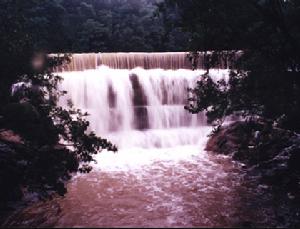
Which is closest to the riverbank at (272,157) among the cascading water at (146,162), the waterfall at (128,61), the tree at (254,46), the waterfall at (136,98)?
the cascading water at (146,162)

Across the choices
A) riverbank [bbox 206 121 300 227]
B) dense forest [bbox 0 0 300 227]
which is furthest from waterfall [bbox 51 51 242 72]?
dense forest [bbox 0 0 300 227]

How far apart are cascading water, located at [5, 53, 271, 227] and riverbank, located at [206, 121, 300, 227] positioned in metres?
0.68

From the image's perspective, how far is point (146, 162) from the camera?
19.5m

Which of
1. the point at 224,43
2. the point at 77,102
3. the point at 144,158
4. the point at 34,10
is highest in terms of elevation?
the point at 34,10

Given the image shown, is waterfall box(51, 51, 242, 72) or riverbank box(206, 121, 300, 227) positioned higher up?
waterfall box(51, 51, 242, 72)

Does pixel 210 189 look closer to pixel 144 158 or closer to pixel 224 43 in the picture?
pixel 224 43

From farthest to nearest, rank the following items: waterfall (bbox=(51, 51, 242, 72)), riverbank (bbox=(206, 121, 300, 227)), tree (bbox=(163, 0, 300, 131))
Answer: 1. waterfall (bbox=(51, 51, 242, 72))
2. riverbank (bbox=(206, 121, 300, 227))
3. tree (bbox=(163, 0, 300, 131))

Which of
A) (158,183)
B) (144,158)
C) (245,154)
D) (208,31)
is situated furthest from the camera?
(144,158)

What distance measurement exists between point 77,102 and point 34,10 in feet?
47.5

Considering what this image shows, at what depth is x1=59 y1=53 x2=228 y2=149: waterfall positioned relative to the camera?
24875 mm

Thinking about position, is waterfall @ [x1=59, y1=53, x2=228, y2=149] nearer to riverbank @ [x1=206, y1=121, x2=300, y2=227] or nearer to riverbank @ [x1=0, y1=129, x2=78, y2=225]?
riverbank @ [x1=206, y1=121, x2=300, y2=227]

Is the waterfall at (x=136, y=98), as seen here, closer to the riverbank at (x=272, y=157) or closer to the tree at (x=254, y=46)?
the riverbank at (x=272, y=157)

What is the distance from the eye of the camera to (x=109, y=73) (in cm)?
2625

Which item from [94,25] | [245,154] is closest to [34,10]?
[94,25]
